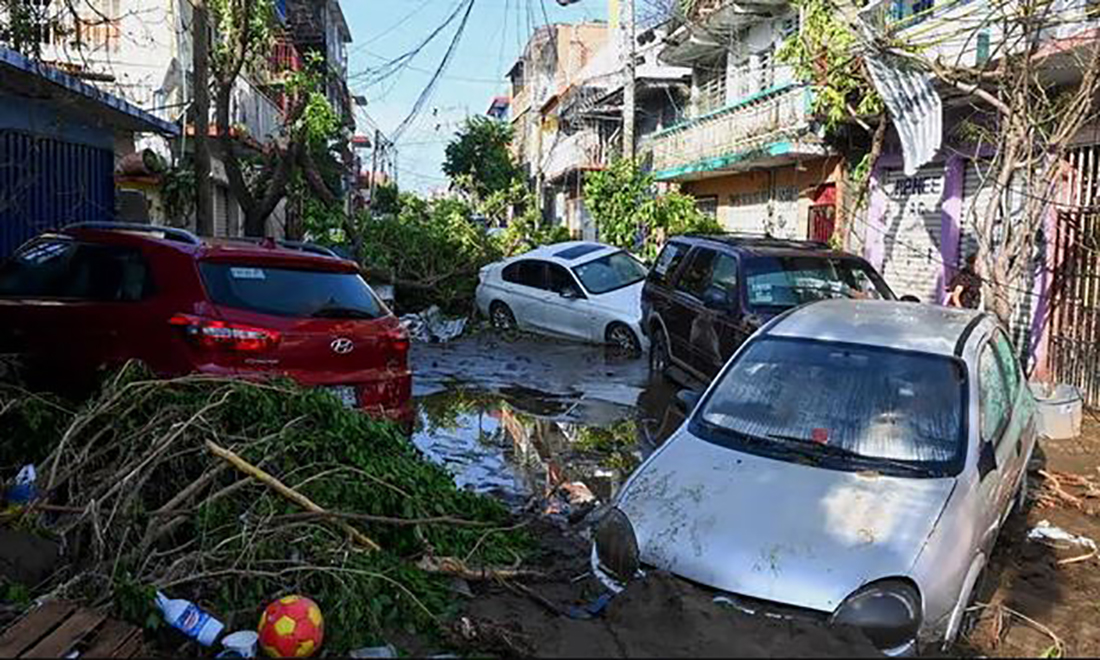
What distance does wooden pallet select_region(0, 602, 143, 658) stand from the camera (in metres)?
3.69

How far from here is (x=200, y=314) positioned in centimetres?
596

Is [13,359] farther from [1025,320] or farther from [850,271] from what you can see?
[1025,320]

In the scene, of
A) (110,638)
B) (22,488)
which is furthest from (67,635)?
(22,488)

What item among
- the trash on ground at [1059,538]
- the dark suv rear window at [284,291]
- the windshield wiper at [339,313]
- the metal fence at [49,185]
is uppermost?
the metal fence at [49,185]

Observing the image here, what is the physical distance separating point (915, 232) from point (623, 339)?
5.06 meters

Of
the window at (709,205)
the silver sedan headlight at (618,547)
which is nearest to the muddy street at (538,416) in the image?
the silver sedan headlight at (618,547)

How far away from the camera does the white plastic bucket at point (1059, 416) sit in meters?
9.00

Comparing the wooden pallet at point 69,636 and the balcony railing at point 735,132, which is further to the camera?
the balcony railing at point 735,132

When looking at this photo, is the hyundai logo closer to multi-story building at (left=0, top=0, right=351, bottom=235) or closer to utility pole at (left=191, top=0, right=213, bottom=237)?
utility pole at (left=191, top=0, right=213, bottom=237)

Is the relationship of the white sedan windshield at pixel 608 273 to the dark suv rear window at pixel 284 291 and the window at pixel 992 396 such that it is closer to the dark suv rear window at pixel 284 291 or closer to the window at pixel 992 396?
the dark suv rear window at pixel 284 291

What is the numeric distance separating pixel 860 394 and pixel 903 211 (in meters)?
11.3

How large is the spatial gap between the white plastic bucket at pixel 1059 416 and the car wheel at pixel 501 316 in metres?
9.61

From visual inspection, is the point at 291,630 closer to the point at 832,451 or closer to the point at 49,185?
the point at 832,451

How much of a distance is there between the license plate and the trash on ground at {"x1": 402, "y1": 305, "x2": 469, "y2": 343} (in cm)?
970
